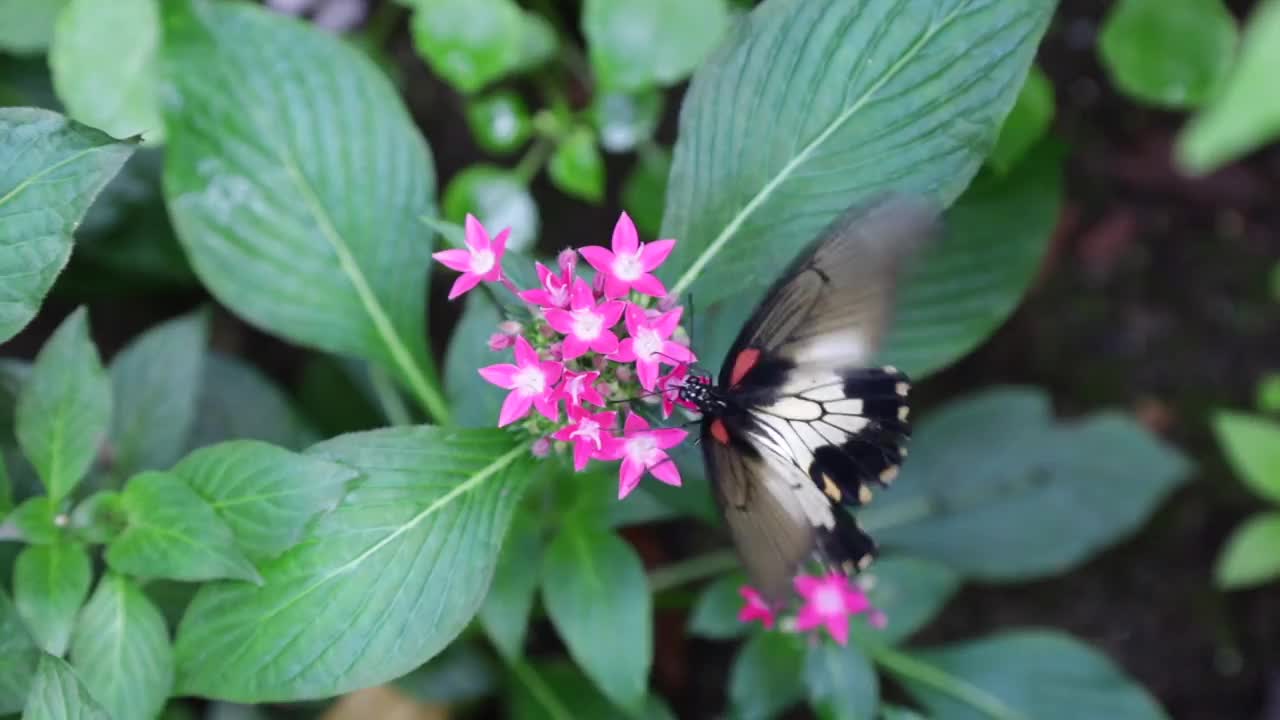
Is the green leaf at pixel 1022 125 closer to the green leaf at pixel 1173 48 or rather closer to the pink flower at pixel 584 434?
the green leaf at pixel 1173 48

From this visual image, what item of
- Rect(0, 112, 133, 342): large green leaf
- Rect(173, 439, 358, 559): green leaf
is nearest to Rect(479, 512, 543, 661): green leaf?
Rect(173, 439, 358, 559): green leaf

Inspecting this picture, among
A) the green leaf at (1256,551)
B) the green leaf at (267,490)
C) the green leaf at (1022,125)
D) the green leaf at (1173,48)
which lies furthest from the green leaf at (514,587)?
the green leaf at (1256,551)

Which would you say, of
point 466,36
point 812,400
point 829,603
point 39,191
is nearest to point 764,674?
point 829,603

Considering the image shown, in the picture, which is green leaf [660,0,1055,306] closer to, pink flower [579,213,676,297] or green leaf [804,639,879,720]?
pink flower [579,213,676,297]

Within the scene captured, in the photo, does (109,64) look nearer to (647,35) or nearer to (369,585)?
(647,35)

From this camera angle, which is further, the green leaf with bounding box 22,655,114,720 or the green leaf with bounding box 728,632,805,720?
the green leaf with bounding box 728,632,805,720

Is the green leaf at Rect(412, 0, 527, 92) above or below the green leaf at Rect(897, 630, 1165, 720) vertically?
above
